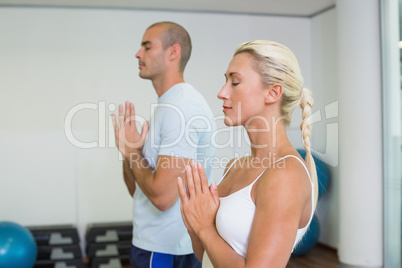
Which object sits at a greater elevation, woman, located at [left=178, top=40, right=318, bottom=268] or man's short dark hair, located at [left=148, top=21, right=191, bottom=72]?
man's short dark hair, located at [left=148, top=21, right=191, bottom=72]

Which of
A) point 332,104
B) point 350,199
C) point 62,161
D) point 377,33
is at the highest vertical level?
point 377,33

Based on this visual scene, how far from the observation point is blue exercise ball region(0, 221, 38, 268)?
378 cm

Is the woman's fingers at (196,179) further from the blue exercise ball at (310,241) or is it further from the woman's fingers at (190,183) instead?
the blue exercise ball at (310,241)

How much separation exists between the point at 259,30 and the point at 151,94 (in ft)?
4.24

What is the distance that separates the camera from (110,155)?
4.65m

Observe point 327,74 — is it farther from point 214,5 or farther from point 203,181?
point 203,181

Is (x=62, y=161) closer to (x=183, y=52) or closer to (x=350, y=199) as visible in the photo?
(x=350, y=199)

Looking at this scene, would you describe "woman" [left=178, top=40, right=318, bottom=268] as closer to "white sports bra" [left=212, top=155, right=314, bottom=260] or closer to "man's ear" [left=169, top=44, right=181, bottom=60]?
"white sports bra" [left=212, top=155, right=314, bottom=260]

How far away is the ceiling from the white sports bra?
12.0ft

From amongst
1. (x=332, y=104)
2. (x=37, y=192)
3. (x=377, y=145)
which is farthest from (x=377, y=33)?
(x=37, y=192)

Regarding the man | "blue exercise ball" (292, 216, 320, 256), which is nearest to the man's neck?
the man

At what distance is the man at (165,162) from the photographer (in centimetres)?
175
